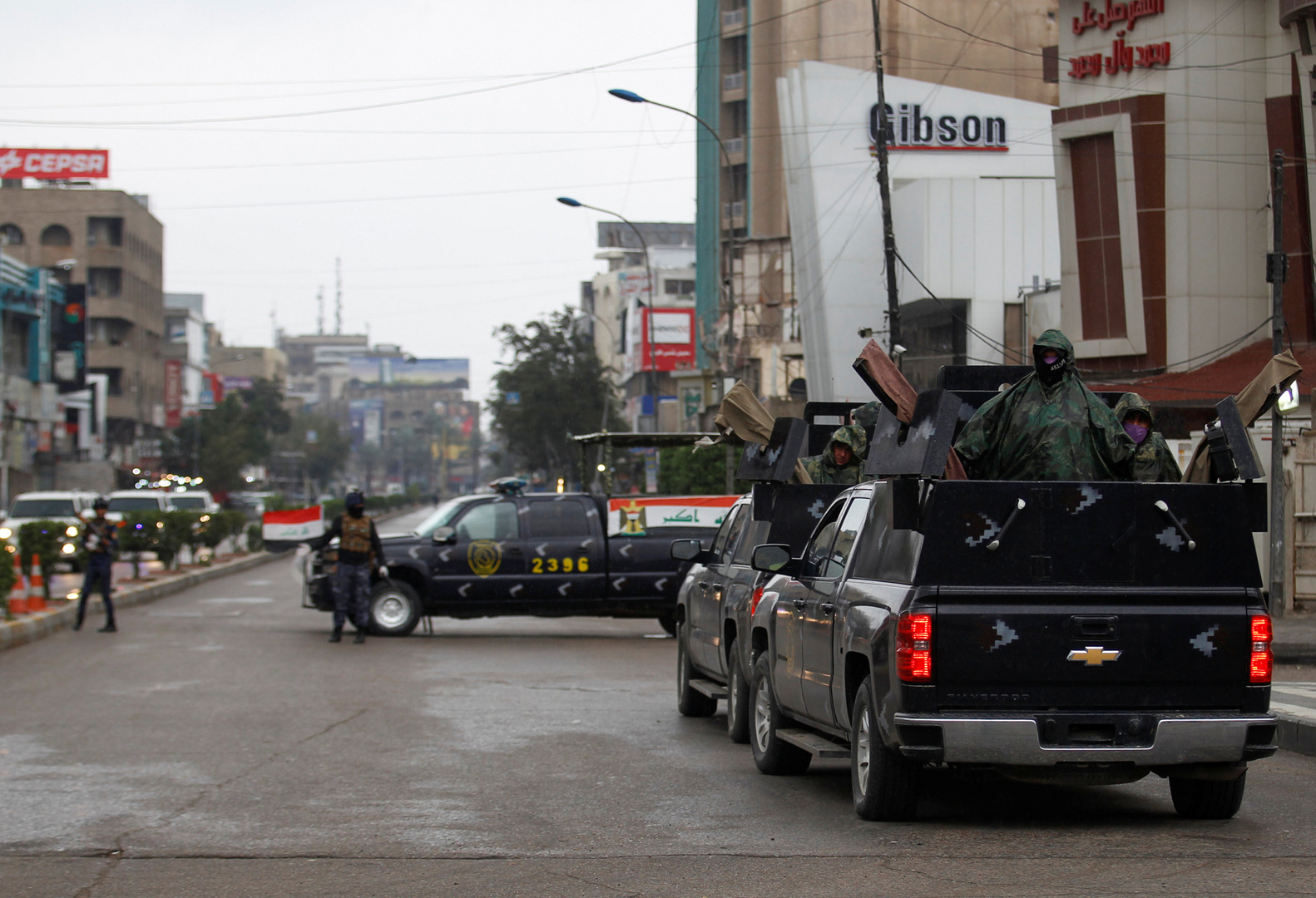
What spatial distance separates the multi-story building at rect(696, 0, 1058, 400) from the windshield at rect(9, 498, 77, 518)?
54.4ft

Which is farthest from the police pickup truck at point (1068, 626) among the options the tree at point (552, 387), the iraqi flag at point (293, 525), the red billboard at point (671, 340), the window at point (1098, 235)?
the red billboard at point (671, 340)

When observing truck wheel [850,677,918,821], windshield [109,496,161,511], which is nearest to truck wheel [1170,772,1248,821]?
truck wheel [850,677,918,821]

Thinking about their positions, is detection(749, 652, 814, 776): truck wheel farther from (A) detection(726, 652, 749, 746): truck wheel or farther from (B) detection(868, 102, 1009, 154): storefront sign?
(B) detection(868, 102, 1009, 154): storefront sign

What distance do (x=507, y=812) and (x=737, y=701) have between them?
2.63 metres

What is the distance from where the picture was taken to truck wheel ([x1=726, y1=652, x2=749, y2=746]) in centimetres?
1005

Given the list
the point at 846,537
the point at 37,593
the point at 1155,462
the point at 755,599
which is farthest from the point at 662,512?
the point at 1155,462

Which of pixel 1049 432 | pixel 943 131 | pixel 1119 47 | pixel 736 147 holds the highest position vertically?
pixel 736 147

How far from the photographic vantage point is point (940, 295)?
3841 centimetres

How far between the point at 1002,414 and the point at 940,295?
1240 inches

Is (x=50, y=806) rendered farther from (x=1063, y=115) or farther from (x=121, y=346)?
(x=121, y=346)

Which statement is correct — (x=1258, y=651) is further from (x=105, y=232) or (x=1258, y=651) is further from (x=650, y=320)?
(x=105, y=232)

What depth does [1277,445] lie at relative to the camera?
1850 cm

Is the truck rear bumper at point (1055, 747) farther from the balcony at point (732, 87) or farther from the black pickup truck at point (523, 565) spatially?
the balcony at point (732, 87)

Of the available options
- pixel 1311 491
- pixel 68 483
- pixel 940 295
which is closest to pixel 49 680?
pixel 1311 491
